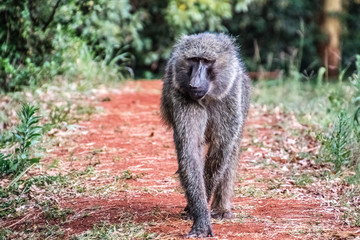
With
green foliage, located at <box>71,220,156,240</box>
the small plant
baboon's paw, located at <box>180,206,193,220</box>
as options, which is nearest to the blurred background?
baboon's paw, located at <box>180,206,193,220</box>

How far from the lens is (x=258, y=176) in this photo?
5629 millimetres

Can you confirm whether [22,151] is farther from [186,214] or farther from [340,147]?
[340,147]

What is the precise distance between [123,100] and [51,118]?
83.8 inches

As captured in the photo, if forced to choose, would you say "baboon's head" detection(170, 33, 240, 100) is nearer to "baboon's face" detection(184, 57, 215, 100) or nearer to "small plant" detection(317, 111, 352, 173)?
"baboon's face" detection(184, 57, 215, 100)

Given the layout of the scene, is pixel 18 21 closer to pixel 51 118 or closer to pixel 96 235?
pixel 51 118

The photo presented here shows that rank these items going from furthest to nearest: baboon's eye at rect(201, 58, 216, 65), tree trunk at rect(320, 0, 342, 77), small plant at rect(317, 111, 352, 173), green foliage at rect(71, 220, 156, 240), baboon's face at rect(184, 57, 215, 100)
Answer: tree trunk at rect(320, 0, 342, 77) → small plant at rect(317, 111, 352, 173) → baboon's eye at rect(201, 58, 216, 65) → baboon's face at rect(184, 57, 215, 100) → green foliage at rect(71, 220, 156, 240)

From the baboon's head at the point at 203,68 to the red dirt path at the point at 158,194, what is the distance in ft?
3.21

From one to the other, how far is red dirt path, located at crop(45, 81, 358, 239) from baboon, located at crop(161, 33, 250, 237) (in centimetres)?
26

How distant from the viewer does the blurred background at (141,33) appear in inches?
323

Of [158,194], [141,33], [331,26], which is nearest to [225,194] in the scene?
[158,194]

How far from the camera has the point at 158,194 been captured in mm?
4973

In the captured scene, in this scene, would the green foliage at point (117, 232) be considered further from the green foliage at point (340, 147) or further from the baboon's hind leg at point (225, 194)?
the green foliage at point (340, 147)

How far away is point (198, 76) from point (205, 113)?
0.99ft

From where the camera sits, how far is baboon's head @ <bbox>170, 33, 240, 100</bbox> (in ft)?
13.6
